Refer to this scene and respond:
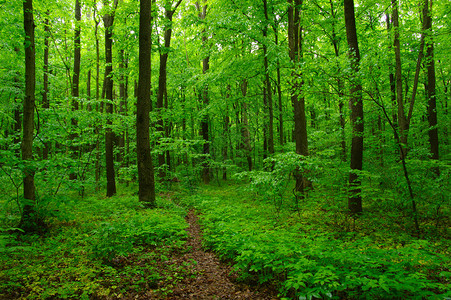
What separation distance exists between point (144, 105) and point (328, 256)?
7.60 meters

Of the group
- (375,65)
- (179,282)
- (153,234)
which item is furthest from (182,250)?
(375,65)

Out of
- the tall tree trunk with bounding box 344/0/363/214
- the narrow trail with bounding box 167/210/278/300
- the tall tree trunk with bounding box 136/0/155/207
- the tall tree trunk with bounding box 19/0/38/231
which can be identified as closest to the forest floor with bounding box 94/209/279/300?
the narrow trail with bounding box 167/210/278/300

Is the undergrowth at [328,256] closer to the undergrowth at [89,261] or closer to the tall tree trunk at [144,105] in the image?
the undergrowth at [89,261]

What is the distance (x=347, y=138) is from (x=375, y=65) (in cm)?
655

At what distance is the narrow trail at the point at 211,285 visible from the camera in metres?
3.65

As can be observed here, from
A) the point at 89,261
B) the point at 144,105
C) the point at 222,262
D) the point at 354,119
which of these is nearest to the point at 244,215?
the point at 222,262

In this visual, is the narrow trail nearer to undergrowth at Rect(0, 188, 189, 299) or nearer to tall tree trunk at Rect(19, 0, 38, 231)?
undergrowth at Rect(0, 188, 189, 299)

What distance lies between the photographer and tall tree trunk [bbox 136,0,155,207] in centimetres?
836

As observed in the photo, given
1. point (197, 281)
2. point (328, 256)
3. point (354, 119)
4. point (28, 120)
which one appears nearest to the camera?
point (328, 256)

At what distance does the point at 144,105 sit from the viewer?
8.50 m

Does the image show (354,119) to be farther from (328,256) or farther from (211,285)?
(211,285)

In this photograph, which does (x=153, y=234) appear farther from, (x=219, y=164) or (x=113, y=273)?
(x=219, y=164)

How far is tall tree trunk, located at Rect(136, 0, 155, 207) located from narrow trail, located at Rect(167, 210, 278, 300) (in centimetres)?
419

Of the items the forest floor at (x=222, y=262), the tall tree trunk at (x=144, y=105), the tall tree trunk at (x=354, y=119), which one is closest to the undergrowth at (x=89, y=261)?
the forest floor at (x=222, y=262)
